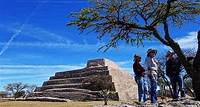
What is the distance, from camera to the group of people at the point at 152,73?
1436 centimetres

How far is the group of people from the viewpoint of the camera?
1436 centimetres

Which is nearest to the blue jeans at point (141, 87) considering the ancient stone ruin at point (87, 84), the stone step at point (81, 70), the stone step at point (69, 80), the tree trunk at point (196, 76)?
the tree trunk at point (196, 76)

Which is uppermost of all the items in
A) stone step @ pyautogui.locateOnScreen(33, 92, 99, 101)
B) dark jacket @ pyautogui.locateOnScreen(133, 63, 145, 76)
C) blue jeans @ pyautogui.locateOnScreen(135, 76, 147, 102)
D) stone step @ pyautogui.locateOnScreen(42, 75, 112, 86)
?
stone step @ pyautogui.locateOnScreen(42, 75, 112, 86)

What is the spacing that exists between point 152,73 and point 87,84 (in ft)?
169

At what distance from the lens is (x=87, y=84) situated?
65562 millimetres

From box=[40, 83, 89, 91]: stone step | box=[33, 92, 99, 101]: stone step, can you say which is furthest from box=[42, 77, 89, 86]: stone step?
box=[33, 92, 99, 101]: stone step

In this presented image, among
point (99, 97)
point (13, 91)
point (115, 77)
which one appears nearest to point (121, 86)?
point (115, 77)

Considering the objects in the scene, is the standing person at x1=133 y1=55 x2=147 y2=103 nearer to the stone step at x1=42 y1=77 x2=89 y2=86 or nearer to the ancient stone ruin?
the ancient stone ruin

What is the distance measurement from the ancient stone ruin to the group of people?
4204cm

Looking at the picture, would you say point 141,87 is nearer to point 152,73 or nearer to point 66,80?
point 152,73

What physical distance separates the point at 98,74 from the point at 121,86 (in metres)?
4.12

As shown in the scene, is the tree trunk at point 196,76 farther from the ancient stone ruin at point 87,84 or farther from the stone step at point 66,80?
the stone step at point 66,80

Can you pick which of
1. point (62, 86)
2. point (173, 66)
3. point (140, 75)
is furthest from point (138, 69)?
point (62, 86)

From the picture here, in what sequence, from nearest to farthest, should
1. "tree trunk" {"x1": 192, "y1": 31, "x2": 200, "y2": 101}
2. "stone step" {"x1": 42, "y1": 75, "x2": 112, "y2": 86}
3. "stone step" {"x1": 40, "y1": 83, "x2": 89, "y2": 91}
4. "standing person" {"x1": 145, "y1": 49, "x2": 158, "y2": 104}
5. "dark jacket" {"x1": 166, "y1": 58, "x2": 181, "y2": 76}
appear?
"tree trunk" {"x1": 192, "y1": 31, "x2": 200, "y2": 101}
"standing person" {"x1": 145, "y1": 49, "x2": 158, "y2": 104}
"dark jacket" {"x1": 166, "y1": 58, "x2": 181, "y2": 76}
"stone step" {"x1": 42, "y1": 75, "x2": 112, "y2": 86}
"stone step" {"x1": 40, "y1": 83, "x2": 89, "y2": 91}
